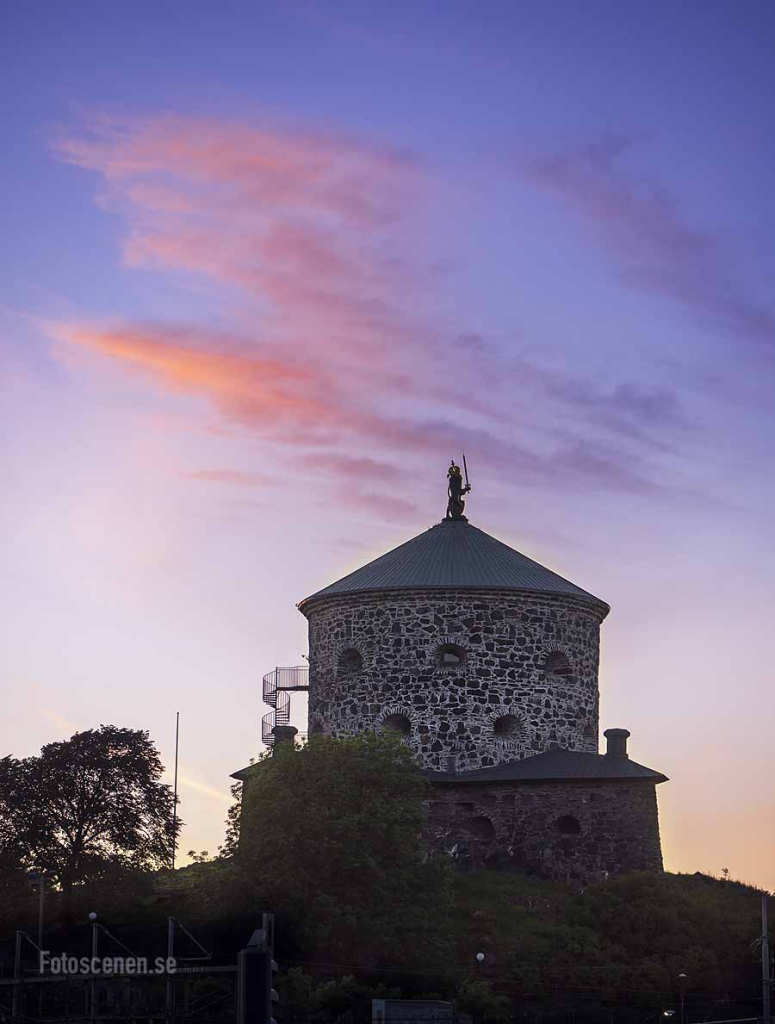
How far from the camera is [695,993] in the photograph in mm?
47094

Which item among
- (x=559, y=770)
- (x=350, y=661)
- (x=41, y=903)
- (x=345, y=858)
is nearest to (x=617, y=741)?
(x=559, y=770)

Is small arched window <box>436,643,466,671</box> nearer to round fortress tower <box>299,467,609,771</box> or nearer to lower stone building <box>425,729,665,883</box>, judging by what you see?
round fortress tower <box>299,467,609,771</box>

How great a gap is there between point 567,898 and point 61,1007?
44.0 feet

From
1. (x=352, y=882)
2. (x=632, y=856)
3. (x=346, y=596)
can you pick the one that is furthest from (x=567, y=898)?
(x=346, y=596)

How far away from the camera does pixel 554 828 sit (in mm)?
54375

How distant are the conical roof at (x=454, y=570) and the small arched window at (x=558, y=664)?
1882 millimetres

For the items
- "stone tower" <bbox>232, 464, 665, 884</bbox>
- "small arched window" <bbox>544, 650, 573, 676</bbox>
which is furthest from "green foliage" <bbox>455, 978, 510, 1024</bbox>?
"small arched window" <bbox>544, 650, 573, 676</bbox>

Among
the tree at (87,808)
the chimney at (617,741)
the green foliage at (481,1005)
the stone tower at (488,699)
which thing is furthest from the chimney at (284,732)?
the green foliage at (481,1005)

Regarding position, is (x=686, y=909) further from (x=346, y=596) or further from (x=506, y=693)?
(x=346, y=596)

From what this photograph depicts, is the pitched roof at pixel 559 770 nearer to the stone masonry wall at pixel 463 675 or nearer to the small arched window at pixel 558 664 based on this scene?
the stone masonry wall at pixel 463 675

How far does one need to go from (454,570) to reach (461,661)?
114 inches

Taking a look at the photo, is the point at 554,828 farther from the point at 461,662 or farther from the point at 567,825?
the point at 461,662

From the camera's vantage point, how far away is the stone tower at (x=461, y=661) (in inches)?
2271

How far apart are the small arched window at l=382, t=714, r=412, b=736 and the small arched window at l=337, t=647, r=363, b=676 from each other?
1.93 meters
